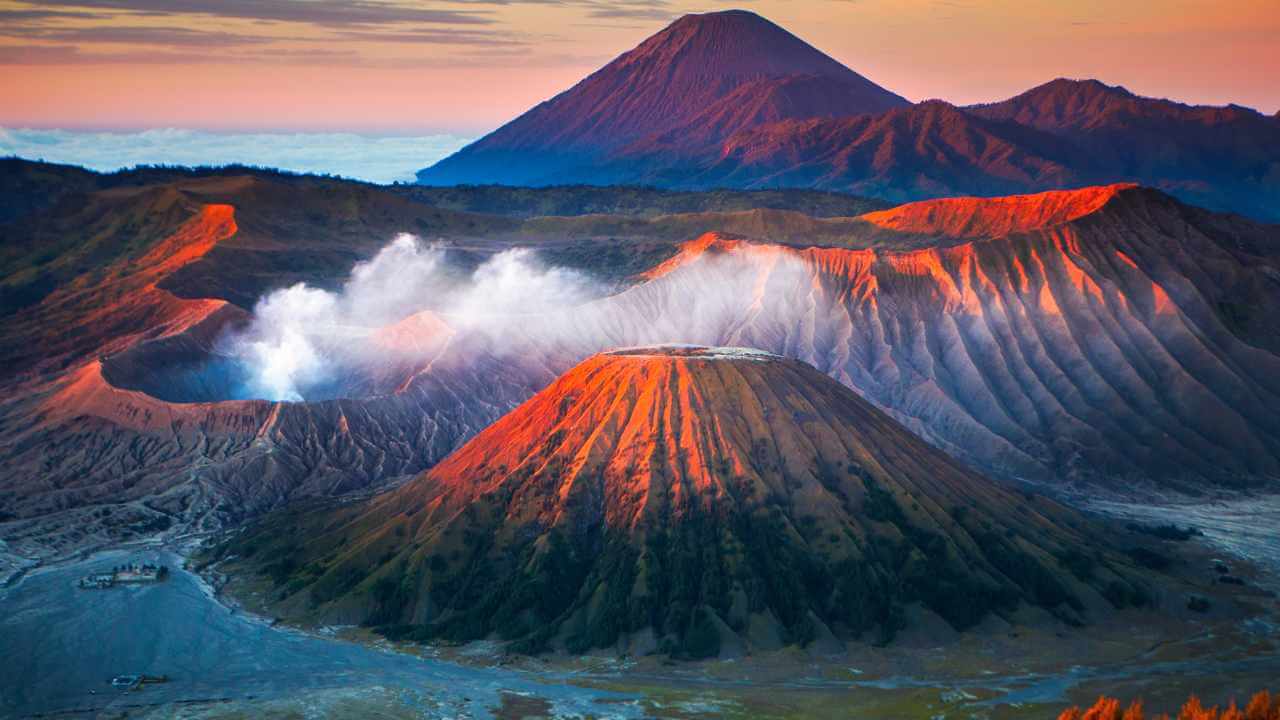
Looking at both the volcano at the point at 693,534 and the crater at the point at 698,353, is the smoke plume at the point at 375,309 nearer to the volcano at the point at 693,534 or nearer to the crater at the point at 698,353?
the volcano at the point at 693,534

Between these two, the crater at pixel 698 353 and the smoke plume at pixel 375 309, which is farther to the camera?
the smoke plume at pixel 375 309

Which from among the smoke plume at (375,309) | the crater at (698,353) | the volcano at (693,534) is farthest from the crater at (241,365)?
the crater at (698,353)

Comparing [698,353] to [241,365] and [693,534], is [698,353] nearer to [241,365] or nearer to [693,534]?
[693,534]

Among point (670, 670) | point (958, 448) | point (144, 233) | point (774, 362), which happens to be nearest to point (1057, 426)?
point (958, 448)

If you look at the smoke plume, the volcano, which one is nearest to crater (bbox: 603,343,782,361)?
the volcano

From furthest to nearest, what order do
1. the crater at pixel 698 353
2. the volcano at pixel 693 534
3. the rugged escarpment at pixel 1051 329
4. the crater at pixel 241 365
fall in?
the crater at pixel 241 365, the rugged escarpment at pixel 1051 329, the crater at pixel 698 353, the volcano at pixel 693 534

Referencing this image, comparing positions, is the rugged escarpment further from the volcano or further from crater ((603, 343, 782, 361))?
crater ((603, 343, 782, 361))

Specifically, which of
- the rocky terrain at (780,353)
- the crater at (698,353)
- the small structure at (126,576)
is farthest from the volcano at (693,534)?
the rocky terrain at (780,353)

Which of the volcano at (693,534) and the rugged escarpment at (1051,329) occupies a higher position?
the rugged escarpment at (1051,329)

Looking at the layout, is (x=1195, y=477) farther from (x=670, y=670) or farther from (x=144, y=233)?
(x=144, y=233)

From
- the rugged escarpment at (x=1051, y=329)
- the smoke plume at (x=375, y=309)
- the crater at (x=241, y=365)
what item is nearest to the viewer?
the rugged escarpment at (x=1051, y=329)

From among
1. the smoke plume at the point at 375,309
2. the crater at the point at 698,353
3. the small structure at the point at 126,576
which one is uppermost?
the smoke plume at the point at 375,309
